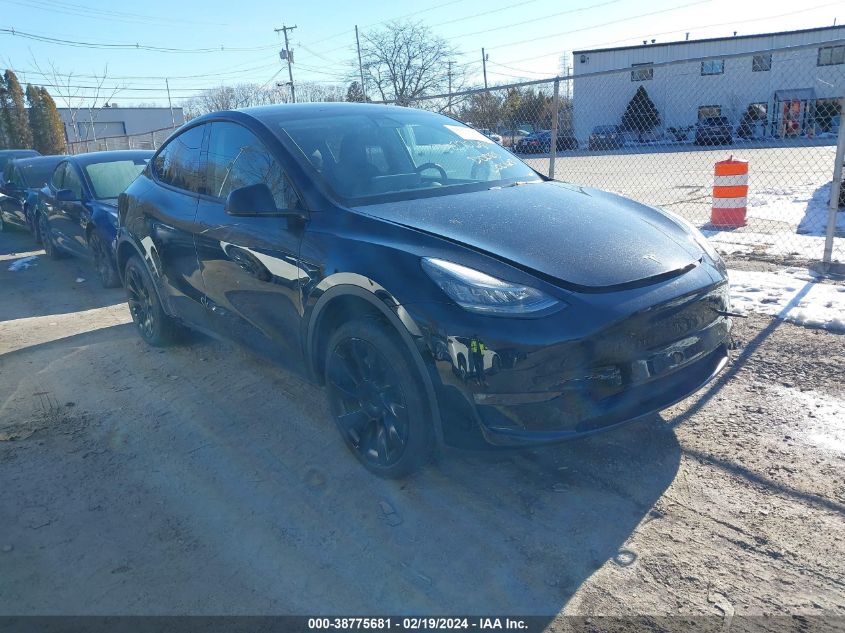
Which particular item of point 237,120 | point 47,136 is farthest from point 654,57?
point 237,120

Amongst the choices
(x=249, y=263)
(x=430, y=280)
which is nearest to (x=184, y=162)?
(x=249, y=263)

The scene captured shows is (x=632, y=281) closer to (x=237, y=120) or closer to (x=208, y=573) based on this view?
(x=208, y=573)

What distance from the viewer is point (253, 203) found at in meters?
Answer: 3.43

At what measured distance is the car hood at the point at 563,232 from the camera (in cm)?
280

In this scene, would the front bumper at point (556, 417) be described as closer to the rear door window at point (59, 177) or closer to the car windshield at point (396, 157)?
the car windshield at point (396, 157)

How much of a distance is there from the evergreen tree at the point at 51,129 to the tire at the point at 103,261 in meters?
31.6

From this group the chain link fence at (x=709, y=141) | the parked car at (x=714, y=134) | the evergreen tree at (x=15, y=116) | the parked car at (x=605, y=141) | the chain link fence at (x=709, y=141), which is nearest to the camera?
the chain link fence at (x=709, y=141)

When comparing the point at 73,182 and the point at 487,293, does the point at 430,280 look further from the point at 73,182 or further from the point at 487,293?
the point at 73,182

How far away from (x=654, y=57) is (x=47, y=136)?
35.6 meters

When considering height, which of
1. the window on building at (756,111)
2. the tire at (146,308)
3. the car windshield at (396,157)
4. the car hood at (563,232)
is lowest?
the tire at (146,308)

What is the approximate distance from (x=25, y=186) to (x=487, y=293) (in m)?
12.2

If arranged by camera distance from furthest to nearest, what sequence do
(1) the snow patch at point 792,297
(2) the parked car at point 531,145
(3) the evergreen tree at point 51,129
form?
1. (3) the evergreen tree at point 51,129
2. (2) the parked car at point 531,145
3. (1) the snow patch at point 792,297

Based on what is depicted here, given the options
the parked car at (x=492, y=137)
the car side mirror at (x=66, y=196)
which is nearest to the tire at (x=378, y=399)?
the parked car at (x=492, y=137)

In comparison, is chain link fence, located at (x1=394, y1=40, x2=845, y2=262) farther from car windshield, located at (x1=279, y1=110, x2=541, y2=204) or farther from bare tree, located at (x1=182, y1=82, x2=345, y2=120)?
bare tree, located at (x1=182, y1=82, x2=345, y2=120)
